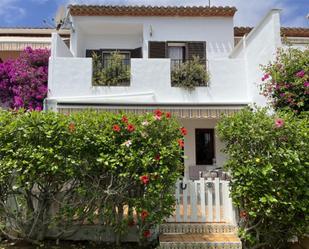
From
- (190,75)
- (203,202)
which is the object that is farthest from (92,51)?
(203,202)

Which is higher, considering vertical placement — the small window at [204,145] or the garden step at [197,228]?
the small window at [204,145]

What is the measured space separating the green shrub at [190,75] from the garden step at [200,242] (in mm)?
12888

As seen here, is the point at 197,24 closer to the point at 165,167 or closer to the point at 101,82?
the point at 101,82

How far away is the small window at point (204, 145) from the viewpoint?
25938mm

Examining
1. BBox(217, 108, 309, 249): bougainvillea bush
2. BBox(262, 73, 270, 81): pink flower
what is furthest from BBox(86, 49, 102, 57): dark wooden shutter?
BBox(217, 108, 309, 249): bougainvillea bush

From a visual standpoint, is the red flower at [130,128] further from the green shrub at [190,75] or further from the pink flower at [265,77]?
the green shrub at [190,75]

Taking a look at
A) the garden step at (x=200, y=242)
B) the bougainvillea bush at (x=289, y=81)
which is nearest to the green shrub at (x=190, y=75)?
the bougainvillea bush at (x=289, y=81)

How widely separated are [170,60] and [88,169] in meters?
13.6

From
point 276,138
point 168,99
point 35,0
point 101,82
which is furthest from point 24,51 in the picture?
point 276,138

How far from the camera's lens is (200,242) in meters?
11.7

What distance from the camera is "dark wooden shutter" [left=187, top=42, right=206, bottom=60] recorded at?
1025 inches

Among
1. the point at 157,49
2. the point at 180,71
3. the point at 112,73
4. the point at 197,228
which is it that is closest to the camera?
the point at 197,228

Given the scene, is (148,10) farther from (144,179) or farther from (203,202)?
(144,179)

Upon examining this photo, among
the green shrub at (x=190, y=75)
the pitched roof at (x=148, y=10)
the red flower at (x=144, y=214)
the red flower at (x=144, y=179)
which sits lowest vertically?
the red flower at (x=144, y=214)
